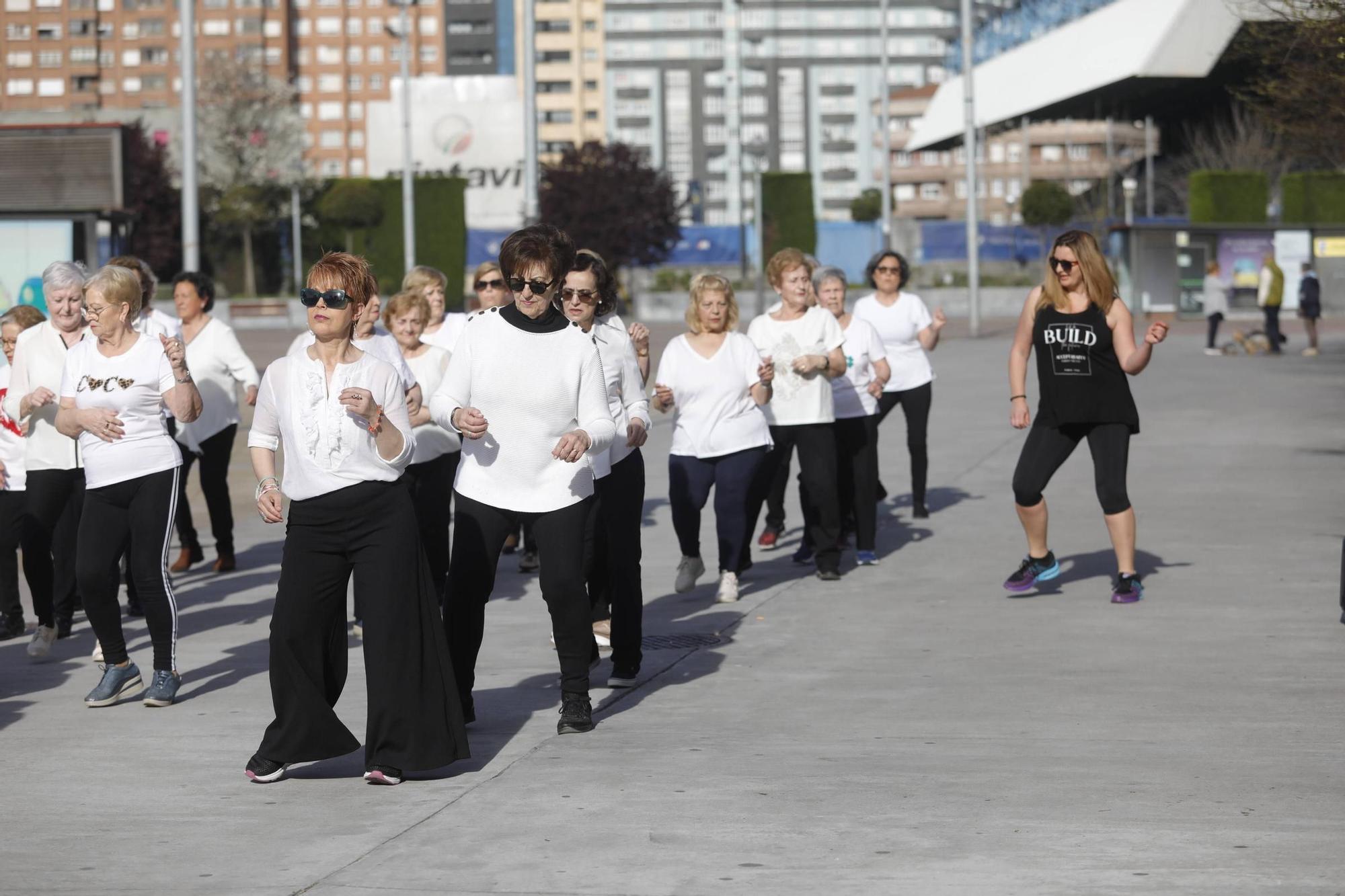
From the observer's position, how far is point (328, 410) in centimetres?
617

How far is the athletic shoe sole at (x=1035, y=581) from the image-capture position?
9977 millimetres

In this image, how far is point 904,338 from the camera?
13.0 meters

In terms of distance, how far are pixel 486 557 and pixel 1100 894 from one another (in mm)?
2661

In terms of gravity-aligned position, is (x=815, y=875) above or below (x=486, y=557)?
below

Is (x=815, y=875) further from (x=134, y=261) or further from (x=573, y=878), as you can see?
(x=134, y=261)

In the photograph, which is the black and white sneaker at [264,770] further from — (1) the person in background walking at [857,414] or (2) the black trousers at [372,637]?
(1) the person in background walking at [857,414]

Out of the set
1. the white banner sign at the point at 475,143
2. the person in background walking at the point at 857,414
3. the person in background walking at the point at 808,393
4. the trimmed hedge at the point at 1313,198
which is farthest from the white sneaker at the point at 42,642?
the white banner sign at the point at 475,143

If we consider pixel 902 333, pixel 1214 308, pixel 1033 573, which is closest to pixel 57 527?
pixel 1033 573

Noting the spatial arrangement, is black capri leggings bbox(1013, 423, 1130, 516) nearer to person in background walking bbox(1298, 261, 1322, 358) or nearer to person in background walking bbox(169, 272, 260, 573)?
person in background walking bbox(169, 272, 260, 573)

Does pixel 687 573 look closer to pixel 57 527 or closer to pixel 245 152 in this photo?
pixel 57 527

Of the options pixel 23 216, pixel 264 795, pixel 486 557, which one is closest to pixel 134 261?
pixel 486 557

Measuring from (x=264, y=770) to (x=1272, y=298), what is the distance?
2829 cm

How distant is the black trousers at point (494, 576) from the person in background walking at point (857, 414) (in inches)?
171

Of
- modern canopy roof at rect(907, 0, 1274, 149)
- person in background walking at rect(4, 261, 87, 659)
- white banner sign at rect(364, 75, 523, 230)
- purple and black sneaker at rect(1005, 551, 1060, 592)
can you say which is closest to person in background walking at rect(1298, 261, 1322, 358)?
modern canopy roof at rect(907, 0, 1274, 149)
